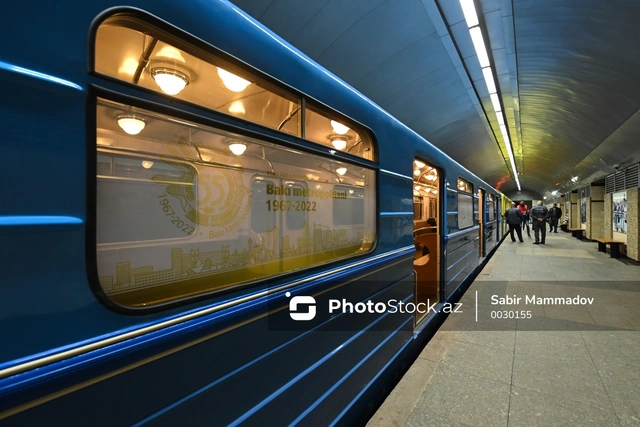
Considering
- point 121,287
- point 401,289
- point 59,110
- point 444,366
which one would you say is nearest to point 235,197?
point 121,287

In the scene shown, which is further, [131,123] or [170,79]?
[170,79]

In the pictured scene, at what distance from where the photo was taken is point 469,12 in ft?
16.9

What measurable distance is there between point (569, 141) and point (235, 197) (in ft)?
51.0

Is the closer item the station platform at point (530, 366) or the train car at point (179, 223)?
the train car at point (179, 223)

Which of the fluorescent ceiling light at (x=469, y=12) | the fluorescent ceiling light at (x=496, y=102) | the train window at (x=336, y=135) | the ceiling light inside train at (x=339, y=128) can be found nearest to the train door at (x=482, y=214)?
the fluorescent ceiling light at (x=496, y=102)

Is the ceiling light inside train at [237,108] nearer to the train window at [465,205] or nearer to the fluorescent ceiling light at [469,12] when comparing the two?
the train window at [465,205]

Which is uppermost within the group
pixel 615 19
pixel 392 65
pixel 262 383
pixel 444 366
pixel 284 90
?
pixel 392 65

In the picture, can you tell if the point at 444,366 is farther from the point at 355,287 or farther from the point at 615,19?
the point at 615,19

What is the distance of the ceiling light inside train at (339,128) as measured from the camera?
6.96 ft

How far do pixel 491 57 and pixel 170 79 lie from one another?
7.71 m

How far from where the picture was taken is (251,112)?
169 cm

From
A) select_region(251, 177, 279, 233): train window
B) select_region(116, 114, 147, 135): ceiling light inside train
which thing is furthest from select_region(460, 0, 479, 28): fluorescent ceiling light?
select_region(116, 114, 147, 135): ceiling light inside train

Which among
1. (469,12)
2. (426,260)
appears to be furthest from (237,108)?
(469,12)

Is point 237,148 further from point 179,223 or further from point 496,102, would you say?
point 496,102
